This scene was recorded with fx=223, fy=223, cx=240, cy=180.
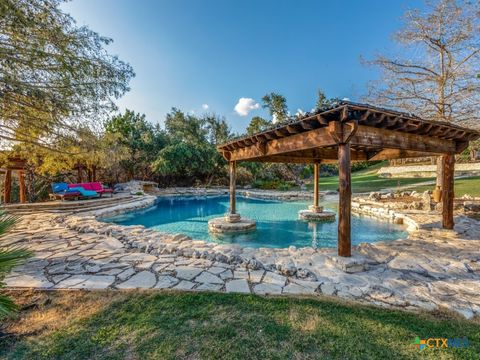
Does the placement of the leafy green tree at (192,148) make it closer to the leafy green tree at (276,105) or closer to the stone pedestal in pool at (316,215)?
the leafy green tree at (276,105)

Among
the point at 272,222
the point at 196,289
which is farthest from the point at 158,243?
the point at 272,222

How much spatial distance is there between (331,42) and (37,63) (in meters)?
Answer: 11.5

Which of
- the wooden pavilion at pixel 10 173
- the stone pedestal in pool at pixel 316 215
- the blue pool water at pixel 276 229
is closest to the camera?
the blue pool water at pixel 276 229

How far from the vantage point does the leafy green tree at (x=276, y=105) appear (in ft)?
75.0

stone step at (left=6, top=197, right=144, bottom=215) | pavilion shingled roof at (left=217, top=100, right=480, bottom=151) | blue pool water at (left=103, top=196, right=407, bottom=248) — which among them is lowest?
blue pool water at (left=103, top=196, right=407, bottom=248)

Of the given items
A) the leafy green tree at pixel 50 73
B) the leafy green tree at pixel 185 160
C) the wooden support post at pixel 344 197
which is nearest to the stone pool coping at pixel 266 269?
the wooden support post at pixel 344 197

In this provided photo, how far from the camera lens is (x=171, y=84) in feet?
44.3

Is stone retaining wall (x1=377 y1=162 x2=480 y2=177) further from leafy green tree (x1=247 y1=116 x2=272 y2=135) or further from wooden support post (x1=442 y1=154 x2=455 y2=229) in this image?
wooden support post (x1=442 y1=154 x2=455 y2=229)

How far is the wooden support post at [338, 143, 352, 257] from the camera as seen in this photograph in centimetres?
411

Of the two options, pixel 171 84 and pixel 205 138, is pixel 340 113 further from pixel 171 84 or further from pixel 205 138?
pixel 205 138

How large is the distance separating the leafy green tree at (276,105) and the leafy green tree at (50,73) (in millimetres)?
18990

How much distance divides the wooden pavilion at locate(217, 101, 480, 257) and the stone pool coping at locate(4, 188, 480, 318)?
0.78m

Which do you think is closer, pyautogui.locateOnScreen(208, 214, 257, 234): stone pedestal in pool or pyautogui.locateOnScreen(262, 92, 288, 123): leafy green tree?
pyautogui.locateOnScreen(208, 214, 257, 234): stone pedestal in pool

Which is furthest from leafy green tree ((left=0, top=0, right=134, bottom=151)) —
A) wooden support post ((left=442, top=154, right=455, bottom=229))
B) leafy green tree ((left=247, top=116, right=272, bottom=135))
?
leafy green tree ((left=247, top=116, right=272, bottom=135))
